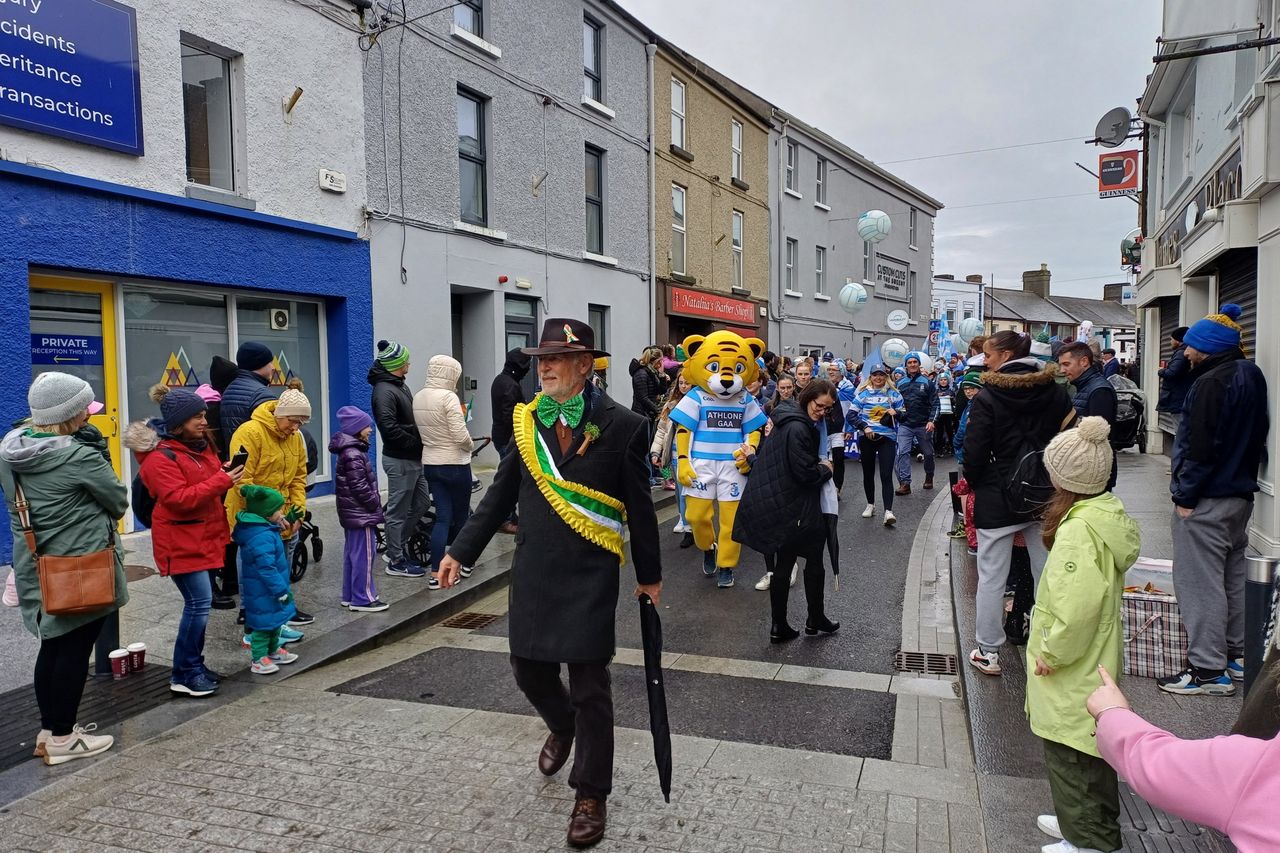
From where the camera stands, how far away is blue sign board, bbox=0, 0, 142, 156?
7156mm

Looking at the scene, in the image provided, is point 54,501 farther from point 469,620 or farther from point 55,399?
point 469,620

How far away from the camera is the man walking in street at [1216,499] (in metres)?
4.38

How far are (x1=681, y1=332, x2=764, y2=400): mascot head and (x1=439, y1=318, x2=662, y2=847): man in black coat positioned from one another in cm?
334

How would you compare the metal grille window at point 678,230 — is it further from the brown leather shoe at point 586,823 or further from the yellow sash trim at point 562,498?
the brown leather shoe at point 586,823

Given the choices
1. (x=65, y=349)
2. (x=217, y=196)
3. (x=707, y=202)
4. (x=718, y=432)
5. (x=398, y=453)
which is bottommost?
(x=398, y=453)

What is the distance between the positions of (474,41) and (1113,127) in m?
10.9

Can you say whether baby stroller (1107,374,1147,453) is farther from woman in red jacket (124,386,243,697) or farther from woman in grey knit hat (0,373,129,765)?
woman in grey knit hat (0,373,129,765)

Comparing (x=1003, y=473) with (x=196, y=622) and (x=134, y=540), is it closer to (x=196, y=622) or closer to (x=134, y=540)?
(x=196, y=622)

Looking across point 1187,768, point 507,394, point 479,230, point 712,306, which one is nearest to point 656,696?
point 1187,768

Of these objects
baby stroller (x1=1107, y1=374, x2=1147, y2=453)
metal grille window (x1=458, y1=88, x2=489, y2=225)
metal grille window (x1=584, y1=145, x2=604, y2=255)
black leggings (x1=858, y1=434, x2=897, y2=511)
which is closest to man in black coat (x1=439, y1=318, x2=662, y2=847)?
black leggings (x1=858, y1=434, x2=897, y2=511)

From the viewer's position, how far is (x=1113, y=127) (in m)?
15.2

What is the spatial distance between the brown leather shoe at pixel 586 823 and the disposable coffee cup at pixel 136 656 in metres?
3.10

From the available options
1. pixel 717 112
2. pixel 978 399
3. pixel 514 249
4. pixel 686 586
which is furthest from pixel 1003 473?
pixel 717 112

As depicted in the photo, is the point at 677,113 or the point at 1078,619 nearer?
the point at 1078,619
